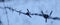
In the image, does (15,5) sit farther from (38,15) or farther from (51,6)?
(51,6)

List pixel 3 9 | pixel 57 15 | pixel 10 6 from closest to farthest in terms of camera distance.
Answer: pixel 57 15
pixel 10 6
pixel 3 9

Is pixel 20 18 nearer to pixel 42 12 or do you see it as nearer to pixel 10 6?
pixel 10 6

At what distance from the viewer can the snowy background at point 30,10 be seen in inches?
37.9

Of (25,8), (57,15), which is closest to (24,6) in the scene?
(25,8)

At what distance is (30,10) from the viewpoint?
1164 millimetres

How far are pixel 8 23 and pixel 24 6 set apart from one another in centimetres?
36

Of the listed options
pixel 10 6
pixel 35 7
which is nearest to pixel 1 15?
pixel 10 6

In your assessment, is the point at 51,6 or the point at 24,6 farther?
the point at 24,6

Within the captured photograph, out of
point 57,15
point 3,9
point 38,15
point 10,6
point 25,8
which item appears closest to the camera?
point 57,15

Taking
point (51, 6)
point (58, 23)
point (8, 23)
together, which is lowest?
point (8, 23)

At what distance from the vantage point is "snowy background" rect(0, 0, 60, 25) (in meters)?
0.96

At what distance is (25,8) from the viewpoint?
119cm

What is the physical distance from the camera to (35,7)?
1.11 metres

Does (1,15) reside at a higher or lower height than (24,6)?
lower
